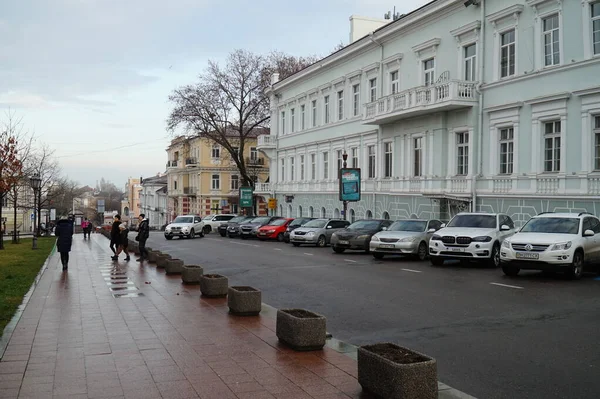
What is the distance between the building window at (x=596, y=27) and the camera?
23056 mm

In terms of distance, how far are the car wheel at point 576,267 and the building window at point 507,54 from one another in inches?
503

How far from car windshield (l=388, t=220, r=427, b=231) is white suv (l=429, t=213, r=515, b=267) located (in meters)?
2.65

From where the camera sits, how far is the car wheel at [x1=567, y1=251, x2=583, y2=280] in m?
16.1

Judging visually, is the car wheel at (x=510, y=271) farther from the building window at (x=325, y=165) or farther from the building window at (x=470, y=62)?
the building window at (x=325, y=165)

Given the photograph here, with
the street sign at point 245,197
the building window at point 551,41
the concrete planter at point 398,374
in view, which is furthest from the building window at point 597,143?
the street sign at point 245,197

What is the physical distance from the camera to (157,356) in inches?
305

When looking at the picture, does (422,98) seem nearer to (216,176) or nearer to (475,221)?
(475,221)

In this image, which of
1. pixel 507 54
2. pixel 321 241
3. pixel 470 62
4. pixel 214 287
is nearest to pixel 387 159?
pixel 321 241

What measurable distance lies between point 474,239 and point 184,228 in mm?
28476

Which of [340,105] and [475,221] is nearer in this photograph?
[475,221]

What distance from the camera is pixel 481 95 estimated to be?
28.8 m

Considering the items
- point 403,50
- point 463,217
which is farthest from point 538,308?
point 403,50

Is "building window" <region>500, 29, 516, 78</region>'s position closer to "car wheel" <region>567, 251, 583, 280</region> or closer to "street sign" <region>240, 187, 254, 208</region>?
"car wheel" <region>567, 251, 583, 280</region>

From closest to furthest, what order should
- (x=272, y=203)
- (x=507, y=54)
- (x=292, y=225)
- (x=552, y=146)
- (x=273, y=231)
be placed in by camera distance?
(x=552, y=146) < (x=507, y=54) < (x=292, y=225) < (x=273, y=231) < (x=272, y=203)
